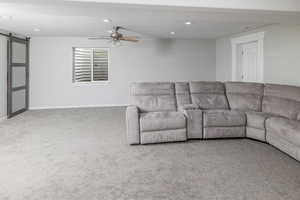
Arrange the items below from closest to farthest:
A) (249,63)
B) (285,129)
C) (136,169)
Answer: (136,169) → (285,129) → (249,63)

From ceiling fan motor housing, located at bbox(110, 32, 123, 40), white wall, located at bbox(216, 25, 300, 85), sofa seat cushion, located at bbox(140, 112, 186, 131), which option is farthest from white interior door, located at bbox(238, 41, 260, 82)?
ceiling fan motor housing, located at bbox(110, 32, 123, 40)

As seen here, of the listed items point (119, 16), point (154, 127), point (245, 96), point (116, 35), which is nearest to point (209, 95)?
point (245, 96)

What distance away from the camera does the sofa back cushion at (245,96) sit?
183 inches

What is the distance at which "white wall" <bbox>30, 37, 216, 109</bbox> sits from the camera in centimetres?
751

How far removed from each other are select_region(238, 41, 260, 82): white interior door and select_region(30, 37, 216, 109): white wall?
168cm

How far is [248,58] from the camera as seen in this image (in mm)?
6668

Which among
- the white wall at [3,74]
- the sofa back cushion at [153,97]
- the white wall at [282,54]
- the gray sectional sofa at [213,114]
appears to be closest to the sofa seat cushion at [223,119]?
the gray sectional sofa at [213,114]

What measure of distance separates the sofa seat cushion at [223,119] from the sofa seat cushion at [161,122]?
455 mm

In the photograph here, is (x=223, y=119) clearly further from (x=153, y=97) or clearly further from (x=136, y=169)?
(x=136, y=169)

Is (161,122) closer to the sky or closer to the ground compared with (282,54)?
closer to the ground

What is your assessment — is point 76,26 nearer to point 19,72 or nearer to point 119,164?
point 19,72

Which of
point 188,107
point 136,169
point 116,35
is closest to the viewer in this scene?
point 136,169

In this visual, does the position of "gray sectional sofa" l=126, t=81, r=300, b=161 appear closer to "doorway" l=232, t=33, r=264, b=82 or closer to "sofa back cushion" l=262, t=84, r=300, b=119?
"sofa back cushion" l=262, t=84, r=300, b=119

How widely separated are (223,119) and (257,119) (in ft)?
1.89
